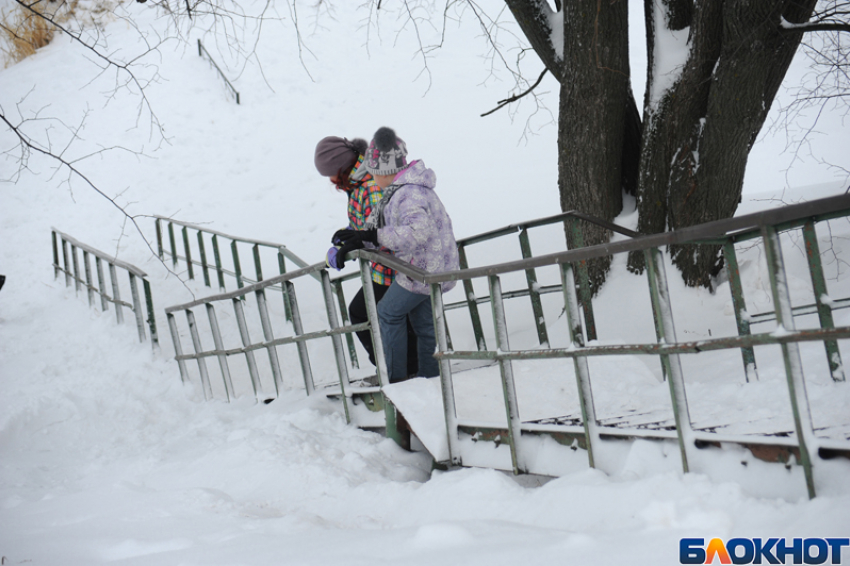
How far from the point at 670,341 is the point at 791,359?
33 cm

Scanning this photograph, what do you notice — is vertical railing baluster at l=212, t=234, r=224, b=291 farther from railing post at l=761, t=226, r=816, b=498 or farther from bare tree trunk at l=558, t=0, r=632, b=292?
railing post at l=761, t=226, r=816, b=498

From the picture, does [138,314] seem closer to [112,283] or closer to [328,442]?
[112,283]

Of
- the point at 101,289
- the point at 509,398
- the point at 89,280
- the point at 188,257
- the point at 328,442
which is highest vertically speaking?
the point at 188,257

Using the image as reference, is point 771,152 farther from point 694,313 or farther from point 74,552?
point 74,552

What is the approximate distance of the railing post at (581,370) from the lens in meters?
2.20

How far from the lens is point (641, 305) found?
4.31 metres

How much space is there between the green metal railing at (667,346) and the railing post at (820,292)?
197mm

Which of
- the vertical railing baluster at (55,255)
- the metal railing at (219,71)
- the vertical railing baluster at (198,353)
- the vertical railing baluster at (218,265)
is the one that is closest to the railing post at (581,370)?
the vertical railing baluster at (198,353)

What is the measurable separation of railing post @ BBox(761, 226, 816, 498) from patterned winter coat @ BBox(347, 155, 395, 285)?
6.49 feet

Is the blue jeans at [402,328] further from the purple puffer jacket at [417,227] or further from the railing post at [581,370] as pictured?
the railing post at [581,370]

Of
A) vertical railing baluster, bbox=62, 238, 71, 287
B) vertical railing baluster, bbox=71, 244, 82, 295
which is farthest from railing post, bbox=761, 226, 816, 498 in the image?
vertical railing baluster, bbox=62, 238, 71, 287

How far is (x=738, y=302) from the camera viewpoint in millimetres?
2629

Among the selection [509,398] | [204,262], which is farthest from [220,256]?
[509,398]

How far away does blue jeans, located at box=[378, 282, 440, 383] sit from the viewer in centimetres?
314
